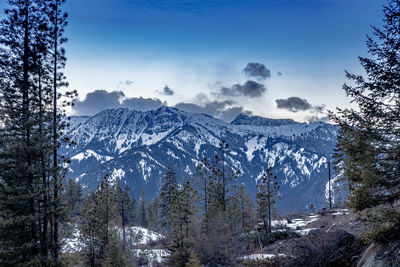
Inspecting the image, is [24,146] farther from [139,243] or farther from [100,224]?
[139,243]

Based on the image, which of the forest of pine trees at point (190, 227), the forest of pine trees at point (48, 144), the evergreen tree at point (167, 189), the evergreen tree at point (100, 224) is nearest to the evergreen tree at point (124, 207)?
the evergreen tree at point (100, 224)

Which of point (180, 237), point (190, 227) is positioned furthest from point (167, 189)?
point (180, 237)

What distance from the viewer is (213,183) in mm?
32969

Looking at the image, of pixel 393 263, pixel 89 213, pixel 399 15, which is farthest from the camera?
pixel 89 213

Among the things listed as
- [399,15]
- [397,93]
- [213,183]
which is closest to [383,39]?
[399,15]

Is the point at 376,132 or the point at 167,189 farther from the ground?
the point at 376,132

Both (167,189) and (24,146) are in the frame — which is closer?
(24,146)

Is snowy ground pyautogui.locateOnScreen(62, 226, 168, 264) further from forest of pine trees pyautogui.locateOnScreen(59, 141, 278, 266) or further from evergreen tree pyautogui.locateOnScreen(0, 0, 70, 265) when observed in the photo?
evergreen tree pyautogui.locateOnScreen(0, 0, 70, 265)

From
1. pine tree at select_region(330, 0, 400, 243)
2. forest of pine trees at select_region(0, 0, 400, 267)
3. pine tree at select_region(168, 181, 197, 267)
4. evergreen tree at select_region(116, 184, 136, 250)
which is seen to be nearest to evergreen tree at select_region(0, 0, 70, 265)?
forest of pine trees at select_region(0, 0, 400, 267)

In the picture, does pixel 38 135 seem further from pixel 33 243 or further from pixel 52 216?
pixel 33 243

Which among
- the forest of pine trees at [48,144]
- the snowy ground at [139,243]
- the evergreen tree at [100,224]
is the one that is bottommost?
the snowy ground at [139,243]

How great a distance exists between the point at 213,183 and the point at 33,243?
2167 centimetres

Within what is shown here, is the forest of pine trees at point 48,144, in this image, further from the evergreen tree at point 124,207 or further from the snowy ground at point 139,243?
the evergreen tree at point 124,207

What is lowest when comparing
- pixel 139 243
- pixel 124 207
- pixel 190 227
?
pixel 139 243
